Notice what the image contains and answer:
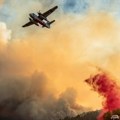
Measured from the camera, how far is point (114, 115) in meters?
192

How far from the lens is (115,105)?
195 m

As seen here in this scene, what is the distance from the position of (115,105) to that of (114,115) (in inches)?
245
